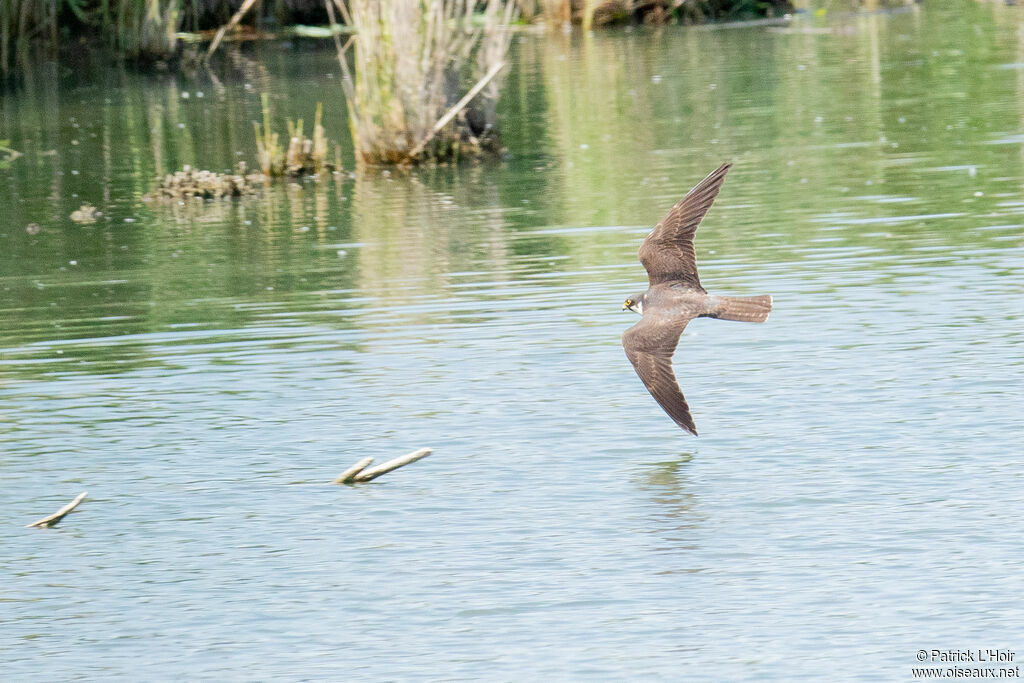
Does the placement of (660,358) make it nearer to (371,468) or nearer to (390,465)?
(390,465)

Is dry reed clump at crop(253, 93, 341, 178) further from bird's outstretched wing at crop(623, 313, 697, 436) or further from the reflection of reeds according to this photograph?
the reflection of reeds

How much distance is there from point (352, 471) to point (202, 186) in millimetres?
11747

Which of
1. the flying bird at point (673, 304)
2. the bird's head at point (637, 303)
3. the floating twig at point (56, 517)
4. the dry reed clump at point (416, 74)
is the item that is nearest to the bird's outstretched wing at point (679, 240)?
the flying bird at point (673, 304)

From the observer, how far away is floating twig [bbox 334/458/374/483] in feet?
27.6

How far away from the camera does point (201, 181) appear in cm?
1969

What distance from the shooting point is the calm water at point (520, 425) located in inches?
264

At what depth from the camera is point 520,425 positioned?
31.7ft

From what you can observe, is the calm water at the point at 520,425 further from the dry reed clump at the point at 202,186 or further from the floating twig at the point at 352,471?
the dry reed clump at the point at 202,186

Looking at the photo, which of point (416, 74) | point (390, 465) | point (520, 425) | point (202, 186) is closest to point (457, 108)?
point (416, 74)

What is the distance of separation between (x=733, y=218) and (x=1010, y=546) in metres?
8.86

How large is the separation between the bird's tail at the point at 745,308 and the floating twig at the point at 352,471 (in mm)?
1885

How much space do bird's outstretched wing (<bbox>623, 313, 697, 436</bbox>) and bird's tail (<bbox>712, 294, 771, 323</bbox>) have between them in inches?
7.9

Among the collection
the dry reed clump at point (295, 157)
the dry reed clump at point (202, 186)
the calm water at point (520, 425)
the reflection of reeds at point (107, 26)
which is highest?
the reflection of reeds at point (107, 26)

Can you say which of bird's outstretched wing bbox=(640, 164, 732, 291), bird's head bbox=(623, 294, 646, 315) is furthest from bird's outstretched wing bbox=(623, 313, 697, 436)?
bird's outstretched wing bbox=(640, 164, 732, 291)
